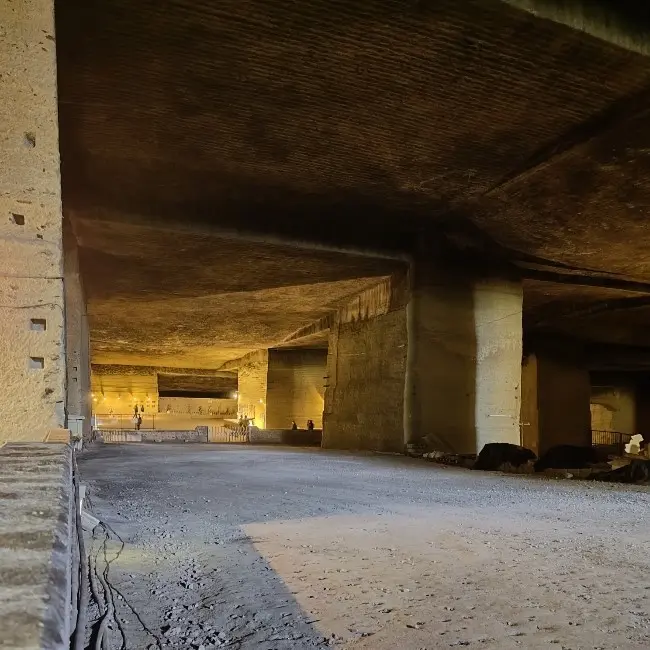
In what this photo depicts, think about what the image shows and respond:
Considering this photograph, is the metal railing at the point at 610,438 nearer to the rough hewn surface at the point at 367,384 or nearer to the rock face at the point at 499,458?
the rough hewn surface at the point at 367,384

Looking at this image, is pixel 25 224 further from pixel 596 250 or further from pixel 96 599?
pixel 596 250

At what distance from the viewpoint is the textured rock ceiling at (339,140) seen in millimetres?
5262

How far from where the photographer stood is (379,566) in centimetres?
311

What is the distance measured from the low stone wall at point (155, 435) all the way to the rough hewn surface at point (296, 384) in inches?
98.3

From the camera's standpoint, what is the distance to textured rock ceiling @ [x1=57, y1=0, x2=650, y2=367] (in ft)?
17.3

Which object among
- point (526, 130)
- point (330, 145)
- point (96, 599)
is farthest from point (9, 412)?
point (526, 130)

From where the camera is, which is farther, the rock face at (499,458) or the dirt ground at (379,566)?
the rock face at (499,458)

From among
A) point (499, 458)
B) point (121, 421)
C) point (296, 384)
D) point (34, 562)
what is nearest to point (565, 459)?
point (499, 458)

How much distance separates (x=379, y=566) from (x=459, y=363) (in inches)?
305

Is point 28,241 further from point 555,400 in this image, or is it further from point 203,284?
point 555,400

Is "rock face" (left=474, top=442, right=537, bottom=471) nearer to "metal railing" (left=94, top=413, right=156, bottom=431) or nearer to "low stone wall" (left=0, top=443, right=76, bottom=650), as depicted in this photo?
"low stone wall" (left=0, top=443, right=76, bottom=650)

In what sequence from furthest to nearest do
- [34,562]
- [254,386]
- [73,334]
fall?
[254,386], [73,334], [34,562]

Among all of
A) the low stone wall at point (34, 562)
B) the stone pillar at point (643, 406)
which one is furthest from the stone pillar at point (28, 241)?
the stone pillar at point (643, 406)

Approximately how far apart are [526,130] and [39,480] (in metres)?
6.53
